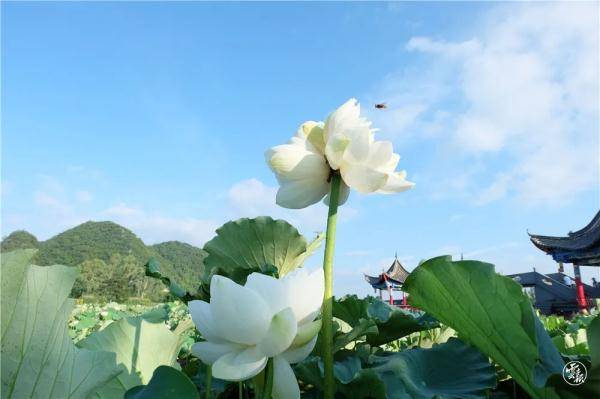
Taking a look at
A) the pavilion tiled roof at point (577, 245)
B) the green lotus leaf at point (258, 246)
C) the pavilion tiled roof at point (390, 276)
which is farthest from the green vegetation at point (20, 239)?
the green lotus leaf at point (258, 246)

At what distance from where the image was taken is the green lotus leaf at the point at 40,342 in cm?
41

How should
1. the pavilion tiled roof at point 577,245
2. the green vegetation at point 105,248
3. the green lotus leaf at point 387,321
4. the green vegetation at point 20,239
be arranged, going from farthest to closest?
1. the green vegetation at point 20,239
2. the green vegetation at point 105,248
3. the pavilion tiled roof at point 577,245
4. the green lotus leaf at point 387,321

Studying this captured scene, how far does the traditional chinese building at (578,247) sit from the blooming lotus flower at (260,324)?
1120 centimetres

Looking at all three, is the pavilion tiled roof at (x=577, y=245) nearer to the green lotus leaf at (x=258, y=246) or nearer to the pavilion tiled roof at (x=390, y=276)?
the pavilion tiled roof at (x=390, y=276)

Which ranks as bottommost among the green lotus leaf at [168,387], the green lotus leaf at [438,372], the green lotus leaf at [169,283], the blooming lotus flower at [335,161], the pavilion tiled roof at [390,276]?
the green lotus leaf at [438,372]

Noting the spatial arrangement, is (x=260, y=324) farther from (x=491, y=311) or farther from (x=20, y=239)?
(x=20, y=239)

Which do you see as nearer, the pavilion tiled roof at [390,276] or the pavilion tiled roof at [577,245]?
the pavilion tiled roof at [577,245]

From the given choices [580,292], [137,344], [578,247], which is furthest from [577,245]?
[137,344]

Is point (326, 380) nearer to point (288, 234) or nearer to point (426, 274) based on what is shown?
point (426, 274)

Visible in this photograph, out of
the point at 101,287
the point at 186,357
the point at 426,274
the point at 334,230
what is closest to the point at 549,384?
the point at 426,274

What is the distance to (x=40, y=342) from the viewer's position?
42 cm

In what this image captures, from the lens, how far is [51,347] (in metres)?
0.42

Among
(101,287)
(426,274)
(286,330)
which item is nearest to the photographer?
(286,330)

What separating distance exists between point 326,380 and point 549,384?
8.5 inches
